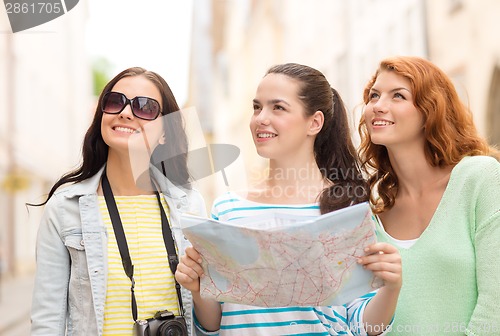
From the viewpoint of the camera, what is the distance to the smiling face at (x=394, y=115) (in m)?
2.37

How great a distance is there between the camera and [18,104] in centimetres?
1677

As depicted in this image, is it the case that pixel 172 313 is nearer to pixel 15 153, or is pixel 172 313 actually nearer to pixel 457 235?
pixel 457 235

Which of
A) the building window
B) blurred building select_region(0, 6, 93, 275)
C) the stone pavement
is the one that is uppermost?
the building window

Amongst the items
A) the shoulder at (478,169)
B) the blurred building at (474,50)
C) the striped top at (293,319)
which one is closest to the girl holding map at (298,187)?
the striped top at (293,319)

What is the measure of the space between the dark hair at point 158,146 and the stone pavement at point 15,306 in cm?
698

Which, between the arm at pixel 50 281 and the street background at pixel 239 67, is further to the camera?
the street background at pixel 239 67

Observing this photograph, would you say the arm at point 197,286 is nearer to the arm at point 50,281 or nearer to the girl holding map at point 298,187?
the girl holding map at point 298,187

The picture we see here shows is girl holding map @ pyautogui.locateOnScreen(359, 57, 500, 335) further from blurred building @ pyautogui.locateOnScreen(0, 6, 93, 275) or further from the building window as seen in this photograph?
blurred building @ pyautogui.locateOnScreen(0, 6, 93, 275)

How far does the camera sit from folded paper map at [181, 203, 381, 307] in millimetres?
1864

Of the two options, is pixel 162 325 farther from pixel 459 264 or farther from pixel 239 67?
pixel 239 67

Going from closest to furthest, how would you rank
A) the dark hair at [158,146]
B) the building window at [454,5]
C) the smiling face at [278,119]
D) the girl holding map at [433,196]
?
the girl holding map at [433,196]
the smiling face at [278,119]
the dark hair at [158,146]
the building window at [454,5]

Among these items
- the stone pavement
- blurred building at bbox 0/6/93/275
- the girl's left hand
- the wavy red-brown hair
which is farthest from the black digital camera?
blurred building at bbox 0/6/93/275

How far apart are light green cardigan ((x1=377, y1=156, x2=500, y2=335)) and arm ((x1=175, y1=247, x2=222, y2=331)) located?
62 cm

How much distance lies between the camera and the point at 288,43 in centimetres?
1817
